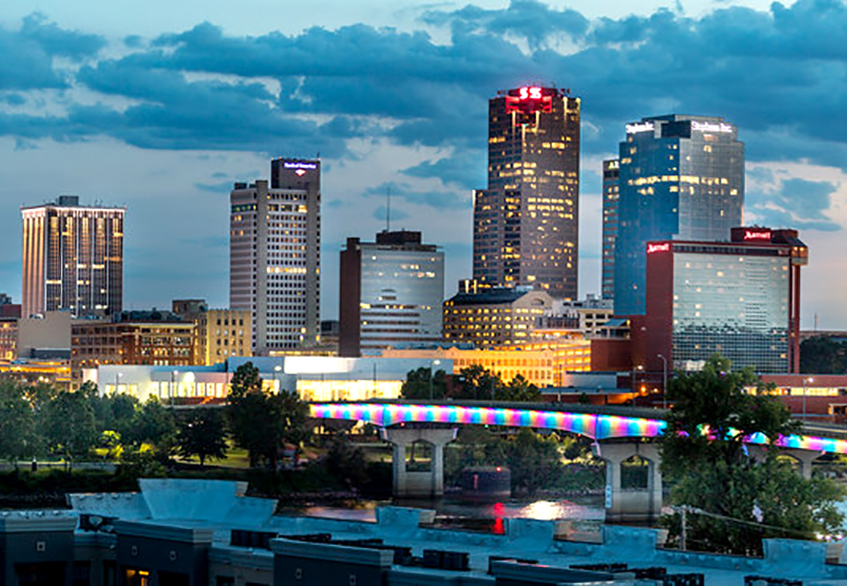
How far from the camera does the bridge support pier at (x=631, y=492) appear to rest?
16512 centimetres

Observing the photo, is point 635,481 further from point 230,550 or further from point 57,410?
point 230,550

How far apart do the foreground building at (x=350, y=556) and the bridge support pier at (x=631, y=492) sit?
11631cm

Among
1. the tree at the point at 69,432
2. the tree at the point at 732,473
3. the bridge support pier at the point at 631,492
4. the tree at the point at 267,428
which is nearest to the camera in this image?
the tree at the point at 732,473

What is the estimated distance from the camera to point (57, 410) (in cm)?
19875

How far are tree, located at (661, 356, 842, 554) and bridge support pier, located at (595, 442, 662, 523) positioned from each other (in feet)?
100.0

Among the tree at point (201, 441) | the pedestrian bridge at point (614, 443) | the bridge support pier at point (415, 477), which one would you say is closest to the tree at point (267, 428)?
the tree at point (201, 441)

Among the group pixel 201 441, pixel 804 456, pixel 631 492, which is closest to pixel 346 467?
pixel 201 441

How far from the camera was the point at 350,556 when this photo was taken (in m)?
36.8

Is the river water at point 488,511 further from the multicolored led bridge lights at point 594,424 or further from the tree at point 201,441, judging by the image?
the tree at point 201,441

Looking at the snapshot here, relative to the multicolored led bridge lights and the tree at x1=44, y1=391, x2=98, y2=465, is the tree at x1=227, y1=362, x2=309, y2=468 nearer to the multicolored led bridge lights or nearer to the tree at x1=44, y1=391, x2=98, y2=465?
the tree at x1=44, y1=391, x2=98, y2=465

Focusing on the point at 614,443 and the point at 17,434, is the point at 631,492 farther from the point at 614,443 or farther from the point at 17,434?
the point at 17,434

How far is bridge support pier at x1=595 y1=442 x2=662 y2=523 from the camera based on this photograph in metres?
165

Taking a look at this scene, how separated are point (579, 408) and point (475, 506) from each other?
15.0 meters

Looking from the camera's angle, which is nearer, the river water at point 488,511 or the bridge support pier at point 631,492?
the river water at point 488,511
